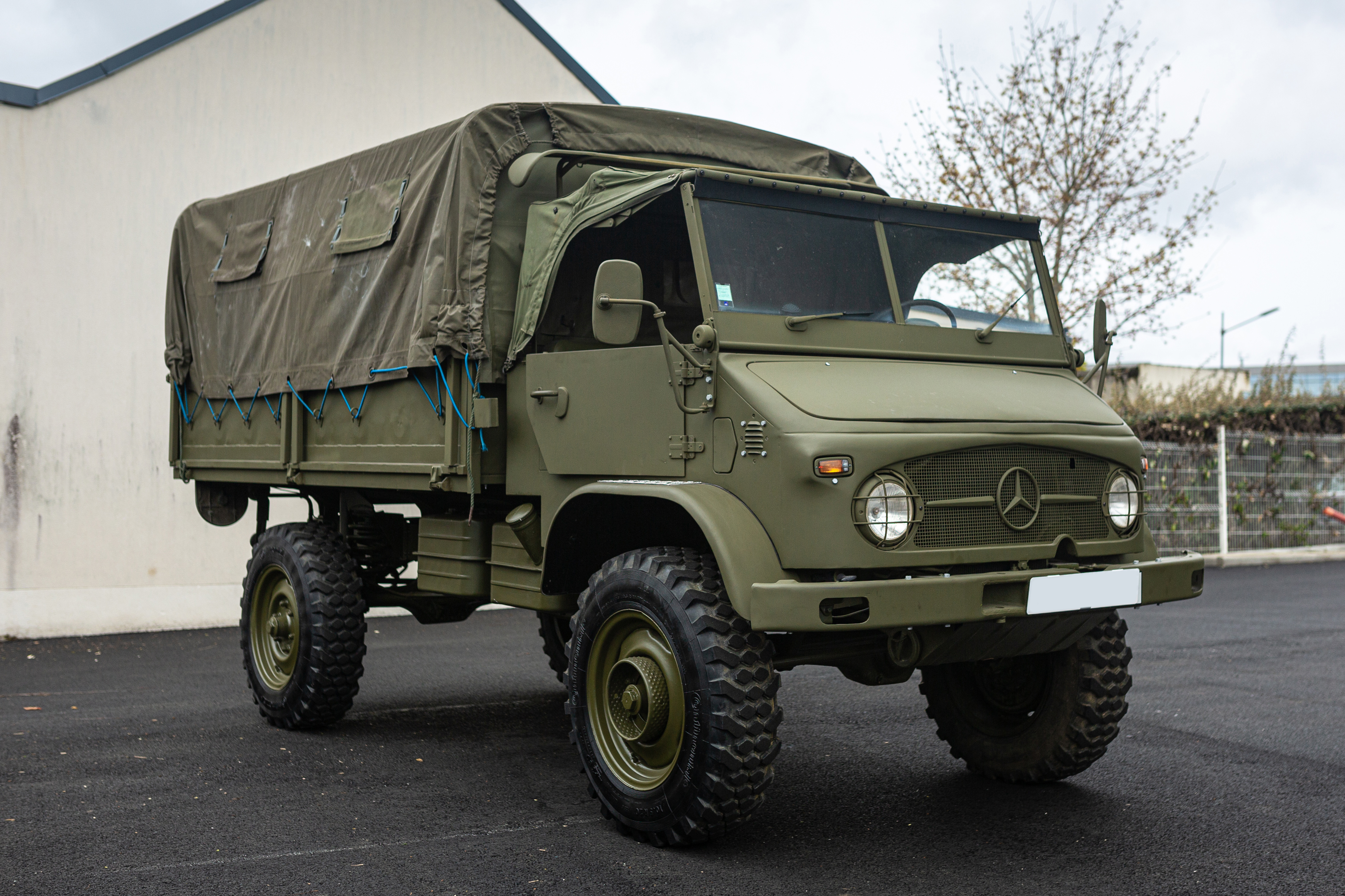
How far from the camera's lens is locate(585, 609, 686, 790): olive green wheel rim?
4836 millimetres

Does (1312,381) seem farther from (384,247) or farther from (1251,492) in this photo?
(384,247)

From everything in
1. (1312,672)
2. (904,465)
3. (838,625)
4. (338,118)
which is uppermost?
(338,118)

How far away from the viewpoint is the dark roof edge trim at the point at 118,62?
11227 mm

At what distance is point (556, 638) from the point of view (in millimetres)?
8172

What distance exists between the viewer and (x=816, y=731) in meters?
7.00

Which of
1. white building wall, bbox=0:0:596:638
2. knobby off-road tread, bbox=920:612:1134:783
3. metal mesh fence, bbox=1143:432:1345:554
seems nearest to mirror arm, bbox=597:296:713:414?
knobby off-road tread, bbox=920:612:1134:783

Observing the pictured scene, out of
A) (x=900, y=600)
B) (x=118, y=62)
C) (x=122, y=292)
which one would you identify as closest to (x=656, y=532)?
(x=900, y=600)

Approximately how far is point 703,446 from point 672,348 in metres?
0.41

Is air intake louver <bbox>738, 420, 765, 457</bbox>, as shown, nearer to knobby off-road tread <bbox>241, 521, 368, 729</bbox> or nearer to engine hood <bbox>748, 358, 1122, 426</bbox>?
engine hood <bbox>748, 358, 1122, 426</bbox>

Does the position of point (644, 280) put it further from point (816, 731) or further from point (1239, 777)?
point (1239, 777)

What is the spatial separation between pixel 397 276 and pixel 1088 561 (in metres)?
3.78

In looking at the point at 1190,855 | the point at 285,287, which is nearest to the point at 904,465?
the point at 1190,855

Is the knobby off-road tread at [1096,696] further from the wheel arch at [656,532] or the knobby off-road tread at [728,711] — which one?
the wheel arch at [656,532]

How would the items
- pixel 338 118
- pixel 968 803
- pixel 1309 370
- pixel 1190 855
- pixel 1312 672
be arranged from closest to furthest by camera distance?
1. pixel 1190 855
2. pixel 968 803
3. pixel 1312 672
4. pixel 338 118
5. pixel 1309 370
